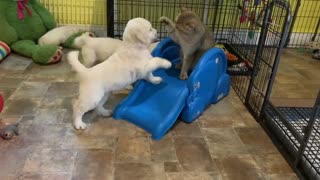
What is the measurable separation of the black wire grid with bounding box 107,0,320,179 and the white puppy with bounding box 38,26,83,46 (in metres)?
0.41

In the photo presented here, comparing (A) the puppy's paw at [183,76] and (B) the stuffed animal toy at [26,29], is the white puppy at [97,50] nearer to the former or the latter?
(B) the stuffed animal toy at [26,29]

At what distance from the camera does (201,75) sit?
1.99m

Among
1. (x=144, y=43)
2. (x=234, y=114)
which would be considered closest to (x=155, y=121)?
(x=144, y=43)

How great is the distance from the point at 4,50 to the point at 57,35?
0.53 meters

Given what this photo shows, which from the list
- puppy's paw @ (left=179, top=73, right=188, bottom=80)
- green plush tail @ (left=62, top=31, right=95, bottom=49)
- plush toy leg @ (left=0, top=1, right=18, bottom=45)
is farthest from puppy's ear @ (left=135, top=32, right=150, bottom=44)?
plush toy leg @ (left=0, top=1, right=18, bottom=45)

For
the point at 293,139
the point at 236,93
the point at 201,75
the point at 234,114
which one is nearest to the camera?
the point at 293,139

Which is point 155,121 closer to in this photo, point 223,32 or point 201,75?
point 201,75

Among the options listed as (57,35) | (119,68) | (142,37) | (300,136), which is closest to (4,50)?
(57,35)

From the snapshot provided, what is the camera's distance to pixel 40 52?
2.72 m

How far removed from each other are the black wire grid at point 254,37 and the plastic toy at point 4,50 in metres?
0.98

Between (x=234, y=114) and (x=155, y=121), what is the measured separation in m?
0.64

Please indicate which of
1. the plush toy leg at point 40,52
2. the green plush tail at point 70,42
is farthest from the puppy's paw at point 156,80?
the green plush tail at point 70,42

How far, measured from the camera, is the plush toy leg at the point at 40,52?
2719mm

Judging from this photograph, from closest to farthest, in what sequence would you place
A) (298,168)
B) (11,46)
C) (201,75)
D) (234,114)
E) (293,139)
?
(298,168) → (293,139) → (201,75) → (234,114) → (11,46)
